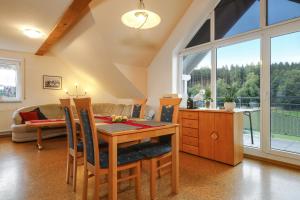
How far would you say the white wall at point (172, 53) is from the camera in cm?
406

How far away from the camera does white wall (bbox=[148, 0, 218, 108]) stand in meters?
4.06

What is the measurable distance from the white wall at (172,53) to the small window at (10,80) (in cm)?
375

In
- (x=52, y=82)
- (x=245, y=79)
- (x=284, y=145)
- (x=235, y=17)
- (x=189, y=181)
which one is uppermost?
(x=235, y=17)

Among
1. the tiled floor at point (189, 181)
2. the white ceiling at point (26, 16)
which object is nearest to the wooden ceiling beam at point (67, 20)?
the white ceiling at point (26, 16)

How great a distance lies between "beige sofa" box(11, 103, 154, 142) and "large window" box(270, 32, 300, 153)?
2.69 m

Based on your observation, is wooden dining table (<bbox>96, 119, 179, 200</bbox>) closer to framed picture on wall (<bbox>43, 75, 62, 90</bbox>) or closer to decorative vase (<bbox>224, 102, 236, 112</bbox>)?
decorative vase (<bbox>224, 102, 236, 112</bbox>)

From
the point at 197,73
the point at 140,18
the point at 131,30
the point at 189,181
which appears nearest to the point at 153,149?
the point at 189,181

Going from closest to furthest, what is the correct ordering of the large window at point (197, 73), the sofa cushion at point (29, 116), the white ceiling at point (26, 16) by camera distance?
the white ceiling at point (26, 16) < the large window at point (197, 73) < the sofa cushion at point (29, 116)

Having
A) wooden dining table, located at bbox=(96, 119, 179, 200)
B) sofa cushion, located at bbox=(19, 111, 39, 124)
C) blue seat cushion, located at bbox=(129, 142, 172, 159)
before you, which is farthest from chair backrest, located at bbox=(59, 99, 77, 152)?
sofa cushion, located at bbox=(19, 111, 39, 124)

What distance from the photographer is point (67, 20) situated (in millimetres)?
3596

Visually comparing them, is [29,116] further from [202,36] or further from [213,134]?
[202,36]

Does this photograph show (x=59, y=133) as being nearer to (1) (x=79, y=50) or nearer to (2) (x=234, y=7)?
(1) (x=79, y=50)

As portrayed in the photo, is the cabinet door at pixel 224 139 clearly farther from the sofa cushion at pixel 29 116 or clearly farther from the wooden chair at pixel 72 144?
the sofa cushion at pixel 29 116

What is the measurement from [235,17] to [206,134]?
93.8 inches
